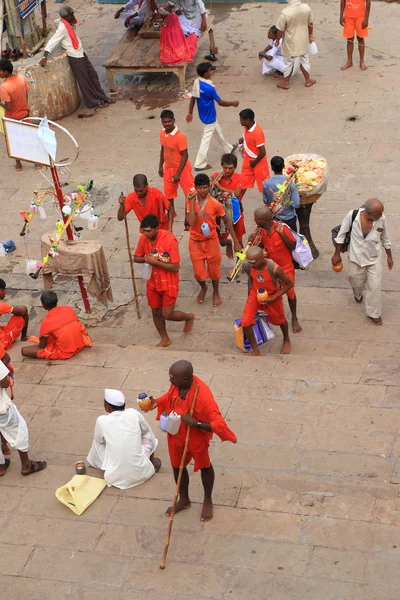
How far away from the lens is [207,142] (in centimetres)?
1240

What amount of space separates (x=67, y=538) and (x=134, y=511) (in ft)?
1.73

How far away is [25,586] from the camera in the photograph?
618 cm

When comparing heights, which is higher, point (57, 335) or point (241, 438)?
point (241, 438)

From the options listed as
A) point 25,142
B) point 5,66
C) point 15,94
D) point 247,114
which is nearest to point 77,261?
point 25,142

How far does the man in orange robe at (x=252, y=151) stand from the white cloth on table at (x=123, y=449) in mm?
4223

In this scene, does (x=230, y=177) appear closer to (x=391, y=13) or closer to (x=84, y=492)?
(x=84, y=492)

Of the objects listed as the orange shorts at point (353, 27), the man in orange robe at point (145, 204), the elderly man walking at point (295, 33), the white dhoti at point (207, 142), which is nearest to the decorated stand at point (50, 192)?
the man in orange robe at point (145, 204)

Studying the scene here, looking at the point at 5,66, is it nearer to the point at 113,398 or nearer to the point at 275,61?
the point at 275,61

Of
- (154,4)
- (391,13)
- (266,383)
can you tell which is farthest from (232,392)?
(391,13)

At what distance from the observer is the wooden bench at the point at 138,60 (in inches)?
573

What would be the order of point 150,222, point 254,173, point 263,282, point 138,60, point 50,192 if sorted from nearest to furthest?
1. point 263,282
2. point 150,222
3. point 50,192
4. point 254,173
5. point 138,60

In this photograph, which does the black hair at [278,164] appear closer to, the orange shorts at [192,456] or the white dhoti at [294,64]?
the orange shorts at [192,456]

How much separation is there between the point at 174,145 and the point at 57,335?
2956 millimetres

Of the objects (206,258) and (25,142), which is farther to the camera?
(206,258)
